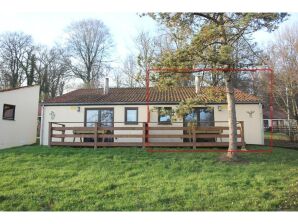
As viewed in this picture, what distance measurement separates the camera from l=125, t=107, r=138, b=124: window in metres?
14.3

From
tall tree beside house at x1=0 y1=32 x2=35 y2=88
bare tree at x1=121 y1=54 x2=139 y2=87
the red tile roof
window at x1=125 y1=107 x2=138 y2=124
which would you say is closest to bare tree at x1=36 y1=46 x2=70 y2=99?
tall tree beside house at x1=0 y1=32 x2=35 y2=88

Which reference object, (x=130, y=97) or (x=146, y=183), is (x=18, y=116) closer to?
(x=130, y=97)

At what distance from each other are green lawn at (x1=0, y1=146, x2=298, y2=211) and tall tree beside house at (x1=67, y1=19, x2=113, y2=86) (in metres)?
19.0

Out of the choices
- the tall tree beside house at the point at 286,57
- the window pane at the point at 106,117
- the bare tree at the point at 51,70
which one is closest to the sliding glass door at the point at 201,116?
the window pane at the point at 106,117

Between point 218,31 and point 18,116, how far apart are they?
11.6 metres

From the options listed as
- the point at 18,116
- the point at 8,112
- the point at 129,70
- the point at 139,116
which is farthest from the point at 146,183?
the point at 129,70

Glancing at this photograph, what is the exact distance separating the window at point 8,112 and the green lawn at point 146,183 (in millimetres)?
5510

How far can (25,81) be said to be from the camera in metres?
26.9

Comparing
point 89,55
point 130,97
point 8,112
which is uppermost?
point 89,55

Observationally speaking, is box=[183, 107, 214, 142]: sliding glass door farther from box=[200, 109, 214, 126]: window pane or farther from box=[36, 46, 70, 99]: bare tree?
box=[36, 46, 70, 99]: bare tree

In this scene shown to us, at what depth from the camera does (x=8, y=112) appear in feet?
48.3

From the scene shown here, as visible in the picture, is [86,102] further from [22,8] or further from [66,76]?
[66,76]

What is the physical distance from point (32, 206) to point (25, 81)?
23825 millimetres
